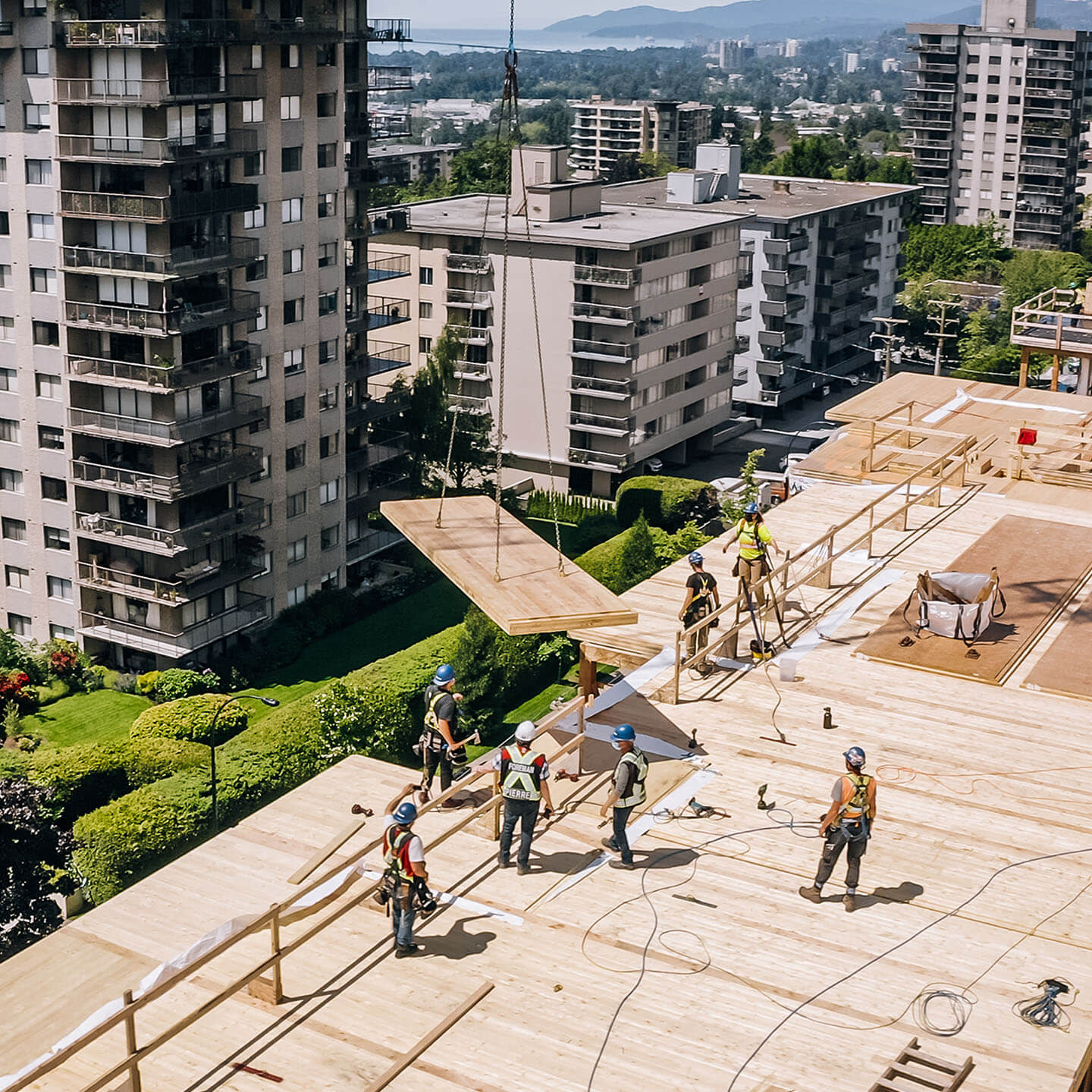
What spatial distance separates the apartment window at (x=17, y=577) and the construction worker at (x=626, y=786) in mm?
47776

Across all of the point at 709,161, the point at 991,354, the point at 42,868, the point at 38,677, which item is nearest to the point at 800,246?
the point at 709,161

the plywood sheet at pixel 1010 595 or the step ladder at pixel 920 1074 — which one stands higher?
the plywood sheet at pixel 1010 595

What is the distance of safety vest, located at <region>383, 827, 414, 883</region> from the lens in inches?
974

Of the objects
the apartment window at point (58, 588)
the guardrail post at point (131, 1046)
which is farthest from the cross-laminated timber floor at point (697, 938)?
the apartment window at point (58, 588)

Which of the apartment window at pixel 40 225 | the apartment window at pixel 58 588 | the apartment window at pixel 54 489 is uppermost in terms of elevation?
the apartment window at pixel 40 225

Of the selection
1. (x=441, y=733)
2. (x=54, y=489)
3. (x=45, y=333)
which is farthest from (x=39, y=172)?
(x=441, y=733)

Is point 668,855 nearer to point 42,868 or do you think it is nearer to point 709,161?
point 42,868

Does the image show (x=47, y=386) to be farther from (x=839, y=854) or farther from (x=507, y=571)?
(x=839, y=854)

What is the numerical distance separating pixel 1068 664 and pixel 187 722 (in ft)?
107

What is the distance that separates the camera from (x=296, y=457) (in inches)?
2886

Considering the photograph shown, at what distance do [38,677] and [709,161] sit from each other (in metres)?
79.8

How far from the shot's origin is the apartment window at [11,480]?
224 ft

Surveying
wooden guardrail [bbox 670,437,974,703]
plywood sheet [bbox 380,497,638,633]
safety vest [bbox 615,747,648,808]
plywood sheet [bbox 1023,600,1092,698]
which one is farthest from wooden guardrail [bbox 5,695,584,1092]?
plywood sheet [bbox 1023,600,1092,698]

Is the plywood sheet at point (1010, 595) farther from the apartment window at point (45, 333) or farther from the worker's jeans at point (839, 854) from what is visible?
the apartment window at point (45, 333)
